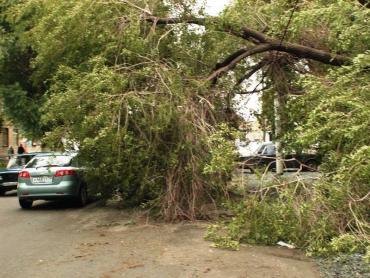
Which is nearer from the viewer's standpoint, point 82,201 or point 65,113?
point 65,113

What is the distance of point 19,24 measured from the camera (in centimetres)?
1563

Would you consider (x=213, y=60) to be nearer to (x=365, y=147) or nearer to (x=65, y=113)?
(x=65, y=113)

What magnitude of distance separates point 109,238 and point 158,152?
7.64ft

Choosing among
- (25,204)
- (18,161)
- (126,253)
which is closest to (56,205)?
(25,204)

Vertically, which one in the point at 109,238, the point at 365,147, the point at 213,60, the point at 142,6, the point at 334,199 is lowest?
the point at 109,238

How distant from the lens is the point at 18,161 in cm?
1970

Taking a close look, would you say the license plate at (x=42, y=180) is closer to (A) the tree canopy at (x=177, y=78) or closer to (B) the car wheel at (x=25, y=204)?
(B) the car wheel at (x=25, y=204)

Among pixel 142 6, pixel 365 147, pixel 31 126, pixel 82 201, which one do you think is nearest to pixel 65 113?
pixel 142 6

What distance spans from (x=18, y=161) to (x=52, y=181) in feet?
20.8

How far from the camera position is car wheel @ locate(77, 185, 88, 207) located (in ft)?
47.3

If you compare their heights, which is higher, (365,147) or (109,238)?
(365,147)

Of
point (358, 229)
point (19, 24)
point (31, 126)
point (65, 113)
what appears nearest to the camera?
point (358, 229)

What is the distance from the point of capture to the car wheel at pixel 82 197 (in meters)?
14.4

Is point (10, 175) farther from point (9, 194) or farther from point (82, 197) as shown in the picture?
point (82, 197)
